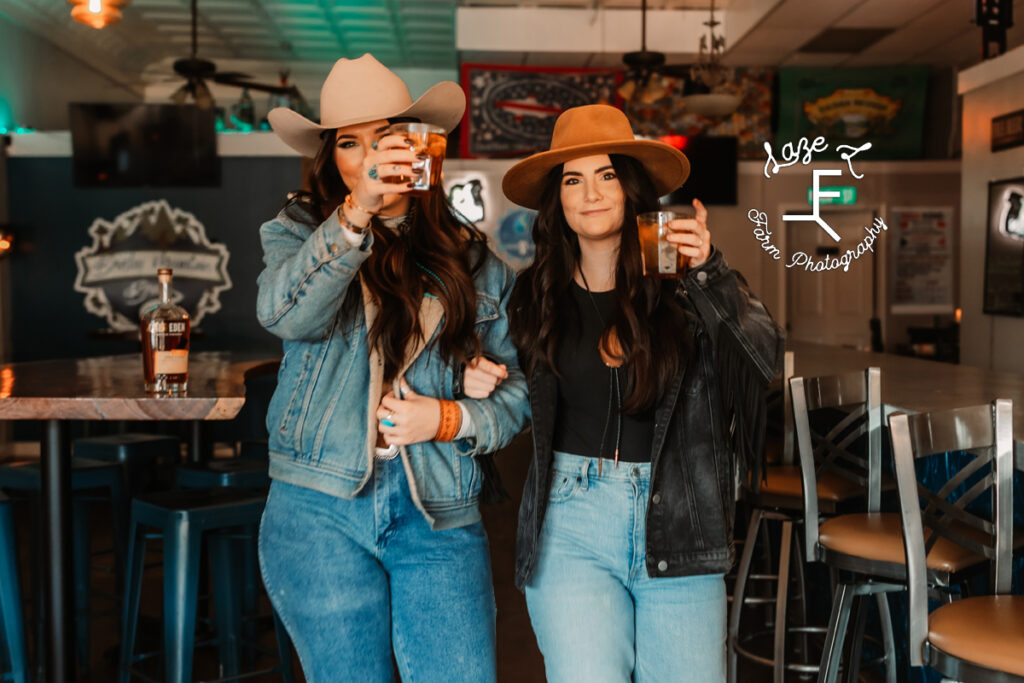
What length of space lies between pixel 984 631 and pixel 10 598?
8.30ft

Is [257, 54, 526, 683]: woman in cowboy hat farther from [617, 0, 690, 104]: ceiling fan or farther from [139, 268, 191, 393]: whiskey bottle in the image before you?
[617, 0, 690, 104]: ceiling fan

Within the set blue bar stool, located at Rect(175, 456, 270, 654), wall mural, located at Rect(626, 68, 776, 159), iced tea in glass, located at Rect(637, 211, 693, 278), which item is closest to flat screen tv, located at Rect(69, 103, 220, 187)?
wall mural, located at Rect(626, 68, 776, 159)

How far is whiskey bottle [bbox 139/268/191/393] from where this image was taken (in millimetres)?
2463

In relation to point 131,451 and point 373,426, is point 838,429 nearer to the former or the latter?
point 373,426

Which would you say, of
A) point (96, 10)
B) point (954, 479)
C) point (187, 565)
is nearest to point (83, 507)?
point (187, 565)

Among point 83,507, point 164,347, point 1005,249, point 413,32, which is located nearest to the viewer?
point 164,347

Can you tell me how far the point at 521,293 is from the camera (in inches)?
74.5

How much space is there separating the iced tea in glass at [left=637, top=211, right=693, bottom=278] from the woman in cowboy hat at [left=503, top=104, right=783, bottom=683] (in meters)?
0.02

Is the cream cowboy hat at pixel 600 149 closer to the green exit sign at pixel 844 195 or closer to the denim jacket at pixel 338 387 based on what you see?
the denim jacket at pixel 338 387

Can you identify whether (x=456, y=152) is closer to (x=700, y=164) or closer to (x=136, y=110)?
(x=700, y=164)

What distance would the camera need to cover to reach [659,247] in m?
1.71

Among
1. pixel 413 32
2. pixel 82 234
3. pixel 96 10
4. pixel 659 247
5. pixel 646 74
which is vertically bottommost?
pixel 659 247

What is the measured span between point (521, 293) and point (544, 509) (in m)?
0.42

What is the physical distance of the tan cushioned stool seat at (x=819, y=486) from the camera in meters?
2.90
